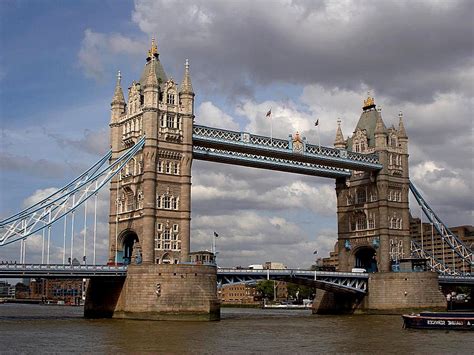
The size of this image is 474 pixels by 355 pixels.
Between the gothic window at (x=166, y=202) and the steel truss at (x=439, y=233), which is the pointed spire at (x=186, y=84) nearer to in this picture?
the gothic window at (x=166, y=202)

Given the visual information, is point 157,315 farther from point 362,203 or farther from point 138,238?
point 362,203

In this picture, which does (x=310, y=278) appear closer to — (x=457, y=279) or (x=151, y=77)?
→ (x=457, y=279)

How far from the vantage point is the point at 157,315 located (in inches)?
2815

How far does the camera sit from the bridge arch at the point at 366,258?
10506cm

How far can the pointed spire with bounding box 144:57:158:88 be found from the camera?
268 feet

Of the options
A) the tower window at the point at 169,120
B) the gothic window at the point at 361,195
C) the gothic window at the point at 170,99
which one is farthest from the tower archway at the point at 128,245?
the gothic window at the point at 361,195

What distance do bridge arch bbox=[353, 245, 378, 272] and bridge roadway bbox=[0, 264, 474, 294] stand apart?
8067 millimetres

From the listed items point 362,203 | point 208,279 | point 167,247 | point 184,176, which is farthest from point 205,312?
point 362,203

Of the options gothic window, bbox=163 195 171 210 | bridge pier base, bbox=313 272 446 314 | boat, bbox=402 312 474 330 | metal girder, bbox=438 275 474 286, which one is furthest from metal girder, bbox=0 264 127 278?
→ metal girder, bbox=438 275 474 286

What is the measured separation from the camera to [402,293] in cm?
9381

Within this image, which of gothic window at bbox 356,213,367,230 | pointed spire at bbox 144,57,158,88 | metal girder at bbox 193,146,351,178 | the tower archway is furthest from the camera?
gothic window at bbox 356,213,367,230

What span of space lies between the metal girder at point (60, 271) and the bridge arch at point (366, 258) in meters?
41.7

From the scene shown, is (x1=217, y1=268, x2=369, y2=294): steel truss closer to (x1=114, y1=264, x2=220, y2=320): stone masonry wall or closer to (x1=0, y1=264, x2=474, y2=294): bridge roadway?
(x1=0, y1=264, x2=474, y2=294): bridge roadway

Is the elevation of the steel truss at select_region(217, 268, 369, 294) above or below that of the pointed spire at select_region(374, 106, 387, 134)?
below
